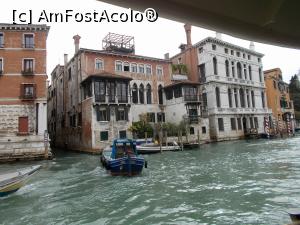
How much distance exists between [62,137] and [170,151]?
Result: 14.3 m

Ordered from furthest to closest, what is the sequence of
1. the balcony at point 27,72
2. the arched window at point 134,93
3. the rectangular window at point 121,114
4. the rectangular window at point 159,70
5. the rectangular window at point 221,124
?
the rectangular window at point 221,124, the rectangular window at point 159,70, the arched window at point 134,93, the rectangular window at point 121,114, the balcony at point 27,72

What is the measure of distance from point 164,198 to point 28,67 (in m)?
16.8

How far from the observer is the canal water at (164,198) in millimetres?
6172

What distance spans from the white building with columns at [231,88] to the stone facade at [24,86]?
17.9m

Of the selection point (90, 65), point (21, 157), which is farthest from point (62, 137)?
point (21, 157)

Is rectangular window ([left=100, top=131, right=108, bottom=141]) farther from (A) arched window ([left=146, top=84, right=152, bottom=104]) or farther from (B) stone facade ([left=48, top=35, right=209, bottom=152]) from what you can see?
(A) arched window ([left=146, top=84, right=152, bottom=104])

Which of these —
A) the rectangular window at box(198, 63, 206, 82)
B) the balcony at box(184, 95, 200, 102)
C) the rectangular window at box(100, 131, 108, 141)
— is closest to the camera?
the rectangular window at box(100, 131, 108, 141)

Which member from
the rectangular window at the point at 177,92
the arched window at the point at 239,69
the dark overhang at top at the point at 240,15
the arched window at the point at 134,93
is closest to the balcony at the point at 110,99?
the arched window at the point at 134,93

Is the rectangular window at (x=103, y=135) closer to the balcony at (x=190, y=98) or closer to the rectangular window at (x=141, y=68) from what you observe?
the rectangular window at (x=141, y=68)

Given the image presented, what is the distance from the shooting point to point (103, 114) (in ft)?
74.1

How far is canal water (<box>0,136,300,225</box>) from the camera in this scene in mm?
6172

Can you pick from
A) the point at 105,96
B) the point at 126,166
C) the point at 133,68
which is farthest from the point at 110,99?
the point at 126,166

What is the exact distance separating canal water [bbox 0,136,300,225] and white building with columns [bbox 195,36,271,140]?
62.5 ft

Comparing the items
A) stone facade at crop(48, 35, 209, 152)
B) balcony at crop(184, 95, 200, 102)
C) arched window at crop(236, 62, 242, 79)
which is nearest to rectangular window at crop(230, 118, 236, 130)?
stone facade at crop(48, 35, 209, 152)
